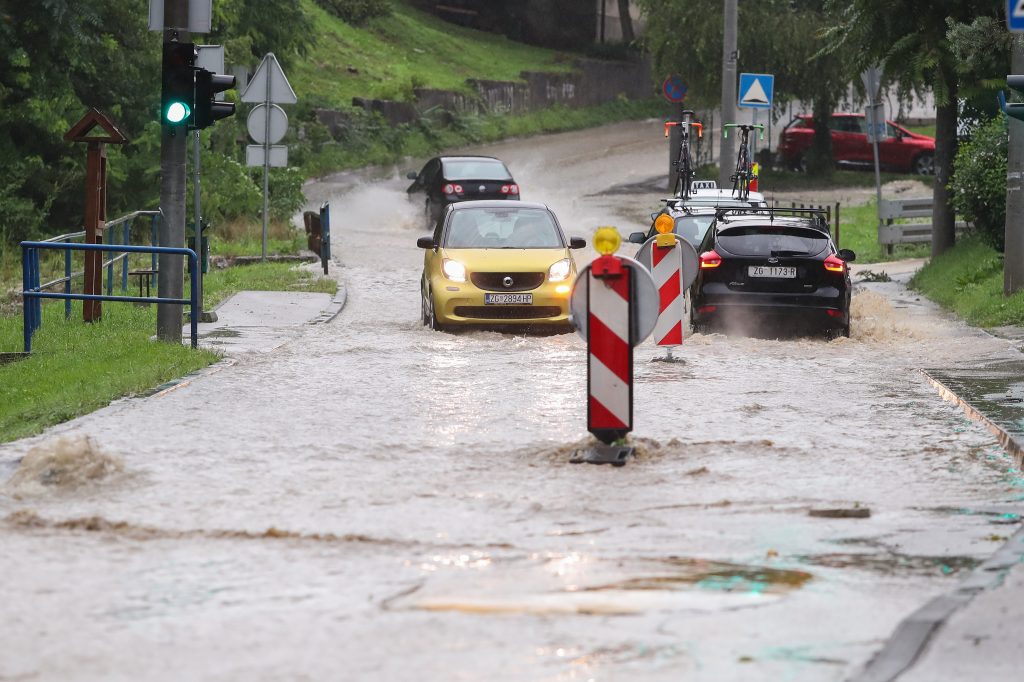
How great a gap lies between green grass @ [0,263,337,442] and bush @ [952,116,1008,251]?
9866 millimetres

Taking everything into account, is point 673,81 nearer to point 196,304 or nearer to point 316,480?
point 196,304

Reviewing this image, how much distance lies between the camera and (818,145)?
4669 centimetres

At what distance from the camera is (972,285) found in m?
22.9

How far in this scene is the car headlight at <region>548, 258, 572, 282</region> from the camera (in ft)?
61.8

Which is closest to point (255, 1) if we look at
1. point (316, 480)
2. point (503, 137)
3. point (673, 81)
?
point (673, 81)

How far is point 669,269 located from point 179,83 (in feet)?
15.3

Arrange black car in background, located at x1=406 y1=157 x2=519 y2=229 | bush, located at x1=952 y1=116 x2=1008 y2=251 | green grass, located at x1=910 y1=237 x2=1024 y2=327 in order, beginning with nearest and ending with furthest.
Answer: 1. green grass, located at x1=910 y1=237 x2=1024 y2=327
2. bush, located at x1=952 y1=116 x2=1008 y2=251
3. black car in background, located at x1=406 y1=157 x2=519 y2=229

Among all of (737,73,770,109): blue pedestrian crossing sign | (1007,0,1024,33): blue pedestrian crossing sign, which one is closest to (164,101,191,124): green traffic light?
(1007,0,1024,33): blue pedestrian crossing sign

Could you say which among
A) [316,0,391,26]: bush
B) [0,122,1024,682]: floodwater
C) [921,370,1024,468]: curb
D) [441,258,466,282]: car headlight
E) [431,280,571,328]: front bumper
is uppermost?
[316,0,391,26]: bush

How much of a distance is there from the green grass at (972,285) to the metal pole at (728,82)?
6656 mm

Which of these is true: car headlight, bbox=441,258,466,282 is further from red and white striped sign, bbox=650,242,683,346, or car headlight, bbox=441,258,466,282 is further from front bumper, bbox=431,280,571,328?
red and white striped sign, bbox=650,242,683,346

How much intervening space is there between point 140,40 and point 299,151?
12940 millimetres

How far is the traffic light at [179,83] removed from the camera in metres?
15.9

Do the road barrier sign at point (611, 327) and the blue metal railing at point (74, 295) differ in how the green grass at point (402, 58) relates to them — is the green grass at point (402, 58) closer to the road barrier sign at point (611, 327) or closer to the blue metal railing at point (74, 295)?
the blue metal railing at point (74, 295)
